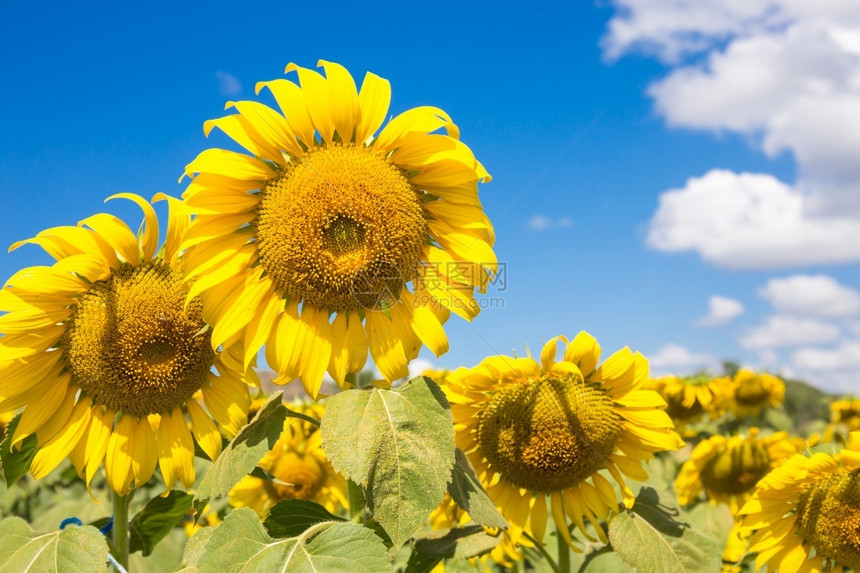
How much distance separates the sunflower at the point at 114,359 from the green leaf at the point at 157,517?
0.43ft

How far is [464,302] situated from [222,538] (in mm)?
1032

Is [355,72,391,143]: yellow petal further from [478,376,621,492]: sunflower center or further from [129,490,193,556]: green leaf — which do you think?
[129,490,193,556]: green leaf

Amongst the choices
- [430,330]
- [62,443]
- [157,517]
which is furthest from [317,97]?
→ [157,517]

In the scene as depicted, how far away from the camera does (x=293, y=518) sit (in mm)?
2453

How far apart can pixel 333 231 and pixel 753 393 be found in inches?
358

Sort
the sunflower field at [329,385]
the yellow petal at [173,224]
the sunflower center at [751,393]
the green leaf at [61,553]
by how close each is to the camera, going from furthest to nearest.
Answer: the sunflower center at [751,393] < the yellow petal at [173,224] < the green leaf at [61,553] < the sunflower field at [329,385]

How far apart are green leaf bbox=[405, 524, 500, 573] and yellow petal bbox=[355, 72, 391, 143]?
5.33 ft

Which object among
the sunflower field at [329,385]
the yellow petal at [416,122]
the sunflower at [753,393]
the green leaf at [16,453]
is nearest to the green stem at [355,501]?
the sunflower field at [329,385]

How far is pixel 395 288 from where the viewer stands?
99.0 inches

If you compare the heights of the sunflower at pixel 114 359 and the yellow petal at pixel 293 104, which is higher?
the yellow petal at pixel 293 104

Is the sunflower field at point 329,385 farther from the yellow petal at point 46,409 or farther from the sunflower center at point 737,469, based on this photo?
the sunflower center at point 737,469

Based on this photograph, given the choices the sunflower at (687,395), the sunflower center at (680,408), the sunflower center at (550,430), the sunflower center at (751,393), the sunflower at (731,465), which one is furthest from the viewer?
the sunflower center at (751,393)

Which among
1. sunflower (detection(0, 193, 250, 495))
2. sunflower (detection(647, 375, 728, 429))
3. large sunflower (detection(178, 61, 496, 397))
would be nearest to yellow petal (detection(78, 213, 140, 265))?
sunflower (detection(0, 193, 250, 495))

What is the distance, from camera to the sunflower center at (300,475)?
534 cm
